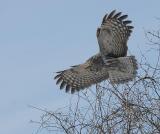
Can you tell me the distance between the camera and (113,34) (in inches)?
436

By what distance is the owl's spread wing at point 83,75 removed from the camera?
35.6 feet

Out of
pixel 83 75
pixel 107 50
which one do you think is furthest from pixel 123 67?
pixel 83 75

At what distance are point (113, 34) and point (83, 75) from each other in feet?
3.41

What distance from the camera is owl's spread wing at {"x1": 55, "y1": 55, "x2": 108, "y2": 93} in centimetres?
1084

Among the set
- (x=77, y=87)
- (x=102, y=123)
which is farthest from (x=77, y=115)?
(x=77, y=87)

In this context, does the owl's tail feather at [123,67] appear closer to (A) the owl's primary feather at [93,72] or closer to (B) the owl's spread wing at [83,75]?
(A) the owl's primary feather at [93,72]

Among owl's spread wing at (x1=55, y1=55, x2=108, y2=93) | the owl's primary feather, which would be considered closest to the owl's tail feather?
the owl's primary feather

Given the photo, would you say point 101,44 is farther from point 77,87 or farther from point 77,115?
point 77,115

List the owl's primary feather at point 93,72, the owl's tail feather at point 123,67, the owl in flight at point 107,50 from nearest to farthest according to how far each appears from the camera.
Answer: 1. the owl's tail feather at point 123,67
2. the owl's primary feather at point 93,72
3. the owl in flight at point 107,50

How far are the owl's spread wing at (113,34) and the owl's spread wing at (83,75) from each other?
26 cm

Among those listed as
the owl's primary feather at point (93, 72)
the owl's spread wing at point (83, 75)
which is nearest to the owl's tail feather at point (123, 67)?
the owl's primary feather at point (93, 72)

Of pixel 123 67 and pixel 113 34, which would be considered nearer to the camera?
pixel 123 67

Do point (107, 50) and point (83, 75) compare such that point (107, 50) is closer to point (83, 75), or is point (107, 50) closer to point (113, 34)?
point (113, 34)

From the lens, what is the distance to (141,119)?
6.86 m
